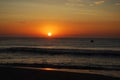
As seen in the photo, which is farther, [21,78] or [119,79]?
[119,79]

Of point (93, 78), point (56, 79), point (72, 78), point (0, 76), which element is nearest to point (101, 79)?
point (93, 78)

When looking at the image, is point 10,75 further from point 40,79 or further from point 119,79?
point 119,79

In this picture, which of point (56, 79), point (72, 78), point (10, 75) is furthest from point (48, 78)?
point (10, 75)

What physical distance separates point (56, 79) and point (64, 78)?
531 millimetres

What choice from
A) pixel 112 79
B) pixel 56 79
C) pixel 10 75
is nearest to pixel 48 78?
pixel 56 79

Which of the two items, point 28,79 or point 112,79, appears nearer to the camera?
point 28,79

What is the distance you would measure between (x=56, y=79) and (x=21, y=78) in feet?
5.93

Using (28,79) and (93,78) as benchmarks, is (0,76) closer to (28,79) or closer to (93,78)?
(28,79)

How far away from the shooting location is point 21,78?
12.0 meters

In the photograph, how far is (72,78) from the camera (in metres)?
12.5

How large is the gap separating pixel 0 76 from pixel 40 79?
2172mm

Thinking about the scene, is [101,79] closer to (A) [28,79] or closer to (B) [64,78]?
(B) [64,78]

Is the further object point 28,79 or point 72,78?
point 72,78

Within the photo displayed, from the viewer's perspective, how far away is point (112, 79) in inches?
502
